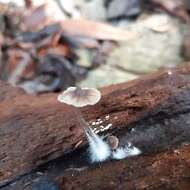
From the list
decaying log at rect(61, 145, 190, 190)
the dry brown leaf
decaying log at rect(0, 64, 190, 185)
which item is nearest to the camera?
decaying log at rect(61, 145, 190, 190)

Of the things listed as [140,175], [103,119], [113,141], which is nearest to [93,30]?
[103,119]

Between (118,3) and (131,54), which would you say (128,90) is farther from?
(118,3)

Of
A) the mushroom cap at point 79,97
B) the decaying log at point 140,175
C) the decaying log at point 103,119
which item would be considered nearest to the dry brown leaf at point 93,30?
the decaying log at point 103,119

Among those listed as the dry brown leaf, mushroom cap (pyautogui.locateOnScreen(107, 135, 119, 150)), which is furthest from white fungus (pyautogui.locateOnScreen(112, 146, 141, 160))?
the dry brown leaf

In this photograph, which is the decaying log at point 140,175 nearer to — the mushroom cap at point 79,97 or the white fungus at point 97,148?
the white fungus at point 97,148

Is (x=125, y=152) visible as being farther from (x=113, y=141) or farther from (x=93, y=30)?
(x=93, y=30)

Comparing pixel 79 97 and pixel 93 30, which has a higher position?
pixel 79 97

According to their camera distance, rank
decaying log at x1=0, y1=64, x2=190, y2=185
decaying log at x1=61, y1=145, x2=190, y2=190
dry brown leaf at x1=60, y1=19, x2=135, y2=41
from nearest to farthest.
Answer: decaying log at x1=61, y1=145, x2=190, y2=190
decaying log at x1=0, y1=64, x2=190, y2=185
dry brown leaf at x1=60, y1=19, x2=135, y2=41

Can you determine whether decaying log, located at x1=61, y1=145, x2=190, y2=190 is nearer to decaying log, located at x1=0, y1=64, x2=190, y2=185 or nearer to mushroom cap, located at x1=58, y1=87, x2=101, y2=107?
decaying log, located at x1=0, y1=64, x2=190, y2=185

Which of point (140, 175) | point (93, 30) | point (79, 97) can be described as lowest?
point (93, 30)
